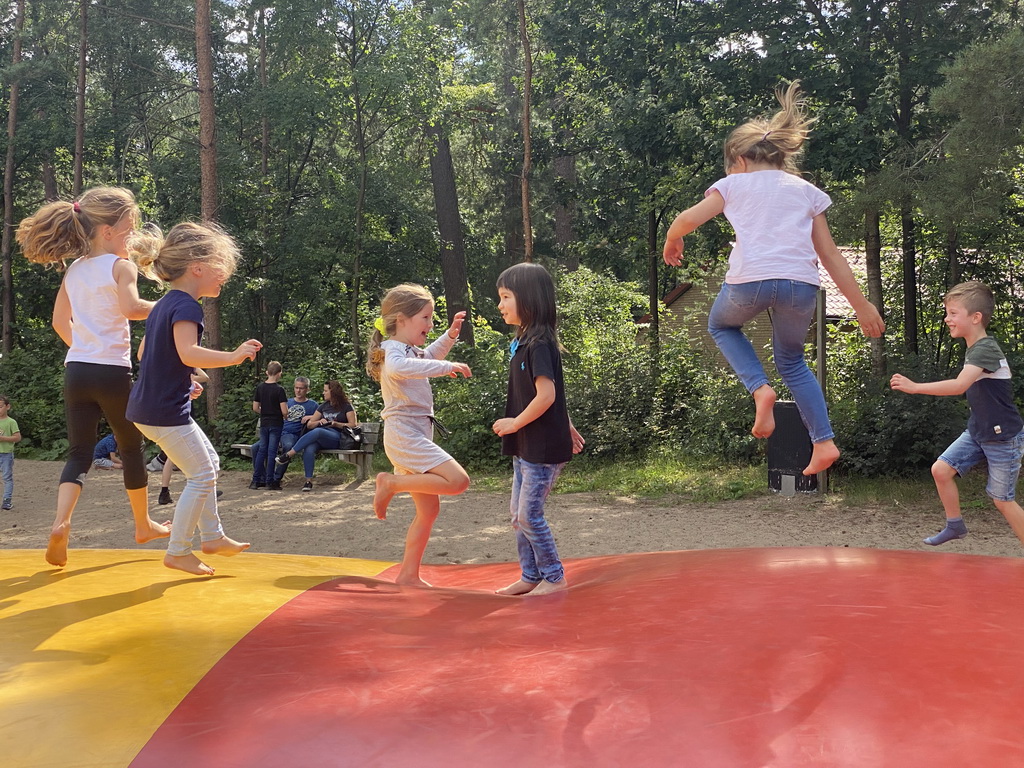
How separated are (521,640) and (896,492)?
9580 mm

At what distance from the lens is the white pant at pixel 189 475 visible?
4070 mm

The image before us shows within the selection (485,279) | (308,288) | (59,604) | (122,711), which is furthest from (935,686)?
(485,279)

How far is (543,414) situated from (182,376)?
5.37 ft

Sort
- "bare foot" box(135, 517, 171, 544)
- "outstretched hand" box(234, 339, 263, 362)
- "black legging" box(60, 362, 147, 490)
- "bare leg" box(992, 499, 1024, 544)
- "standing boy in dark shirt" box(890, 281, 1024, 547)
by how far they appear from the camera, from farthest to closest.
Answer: "standing boy in dark shirt" box(890, 281, 1024, 547), "bare leg" box(992, 499, 1024, 544), "bare foot" box(135, 517, 171, 544), "black legging" box(60, 362, 147, 490), "outstretched hand" box(234, 339, 263, 362)

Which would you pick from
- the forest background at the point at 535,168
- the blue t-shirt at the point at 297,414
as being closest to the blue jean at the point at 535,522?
the forest background at the point at 535,168

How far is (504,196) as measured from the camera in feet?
94.4

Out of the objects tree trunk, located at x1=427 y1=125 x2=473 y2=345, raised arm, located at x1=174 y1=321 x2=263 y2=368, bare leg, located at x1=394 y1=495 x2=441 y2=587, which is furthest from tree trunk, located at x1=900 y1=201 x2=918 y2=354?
raised arm, located at x1=174 y1=321 x2=263 y2=368

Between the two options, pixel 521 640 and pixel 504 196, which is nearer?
pixel 521 640

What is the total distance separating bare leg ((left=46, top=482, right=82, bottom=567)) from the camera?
13.8 feet

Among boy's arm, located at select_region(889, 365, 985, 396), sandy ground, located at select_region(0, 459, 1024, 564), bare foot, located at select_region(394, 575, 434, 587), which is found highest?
boy's arm, located at select_region(889, 365, 985, 396)

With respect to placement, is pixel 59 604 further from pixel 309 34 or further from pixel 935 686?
pixel 309 34

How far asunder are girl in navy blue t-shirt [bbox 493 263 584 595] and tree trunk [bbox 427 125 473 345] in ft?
56.9

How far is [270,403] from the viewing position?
1253 centimetres

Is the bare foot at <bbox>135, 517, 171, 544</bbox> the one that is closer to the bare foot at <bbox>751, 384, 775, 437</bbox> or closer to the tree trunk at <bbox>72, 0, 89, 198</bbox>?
the bare foot at <bbox>751, 384, 775, 437</bbox>
